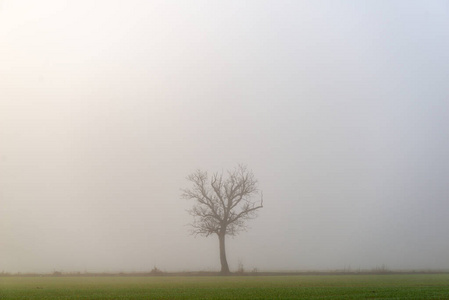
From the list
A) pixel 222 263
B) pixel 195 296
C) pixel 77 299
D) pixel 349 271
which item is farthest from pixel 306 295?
pixel 222 263

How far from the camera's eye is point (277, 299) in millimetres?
17953

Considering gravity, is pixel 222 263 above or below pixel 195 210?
below

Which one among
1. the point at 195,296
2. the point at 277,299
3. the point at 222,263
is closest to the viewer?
the point at 277,299

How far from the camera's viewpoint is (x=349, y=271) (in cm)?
4616

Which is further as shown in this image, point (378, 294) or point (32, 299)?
point (378, 294)

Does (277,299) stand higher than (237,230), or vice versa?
(237,230)

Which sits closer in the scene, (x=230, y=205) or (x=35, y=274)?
(x=35, y=274)

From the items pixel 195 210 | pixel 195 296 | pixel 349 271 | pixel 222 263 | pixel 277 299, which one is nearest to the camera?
pixel 277 299

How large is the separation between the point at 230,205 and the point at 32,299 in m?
35.4

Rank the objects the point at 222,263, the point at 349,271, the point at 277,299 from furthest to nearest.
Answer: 1. the point at 222,263
2. the point at 349,271
3. the point at 277,299

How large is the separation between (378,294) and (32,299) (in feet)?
38.3

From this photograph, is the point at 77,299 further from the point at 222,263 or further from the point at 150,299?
the point at 222,263

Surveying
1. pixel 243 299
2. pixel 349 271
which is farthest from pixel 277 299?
pixel 349 271

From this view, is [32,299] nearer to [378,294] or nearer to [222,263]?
[378,294]
